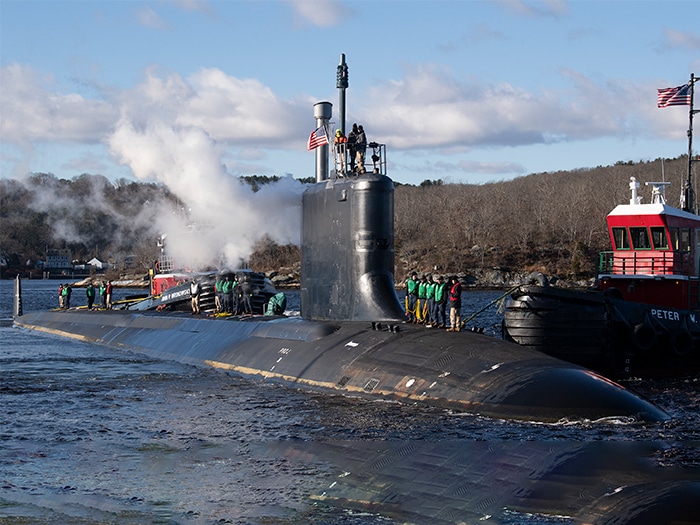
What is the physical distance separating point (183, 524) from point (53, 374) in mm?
15381

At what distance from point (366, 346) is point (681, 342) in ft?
36.2

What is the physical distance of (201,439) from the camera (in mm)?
15086

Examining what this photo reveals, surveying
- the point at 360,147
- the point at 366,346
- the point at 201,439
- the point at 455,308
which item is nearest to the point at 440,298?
the point at 455,308

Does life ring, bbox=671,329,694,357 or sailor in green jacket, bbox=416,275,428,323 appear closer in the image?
sailor in green jacket, bbox=416,275,428,323

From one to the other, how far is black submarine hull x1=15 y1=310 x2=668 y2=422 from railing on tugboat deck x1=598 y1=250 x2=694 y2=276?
452 inches

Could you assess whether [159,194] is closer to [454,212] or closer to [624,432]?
[624,432]

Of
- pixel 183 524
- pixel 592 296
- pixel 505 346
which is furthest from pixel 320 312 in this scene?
pixel 183 524

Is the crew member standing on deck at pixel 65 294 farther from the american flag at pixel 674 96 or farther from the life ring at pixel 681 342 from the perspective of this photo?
the life ring at pixel 681 342

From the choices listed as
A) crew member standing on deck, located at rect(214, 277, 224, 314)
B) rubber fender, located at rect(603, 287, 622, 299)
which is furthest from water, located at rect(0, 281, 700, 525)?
crew member standing on deck, located at rect(214, 277, 224, 314)

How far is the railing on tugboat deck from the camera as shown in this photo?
28.4 m

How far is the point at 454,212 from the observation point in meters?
132

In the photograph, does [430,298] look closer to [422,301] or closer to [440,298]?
[440,298]

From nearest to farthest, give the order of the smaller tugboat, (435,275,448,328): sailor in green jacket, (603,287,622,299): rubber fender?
(435,275,448,328): sailor in green jacket, (603,287,622,299): rubber fender, the smaller tugboat

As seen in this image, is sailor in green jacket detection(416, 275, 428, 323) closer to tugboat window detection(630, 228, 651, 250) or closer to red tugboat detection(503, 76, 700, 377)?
red tugboat detection(503, 76, 700, 377)
